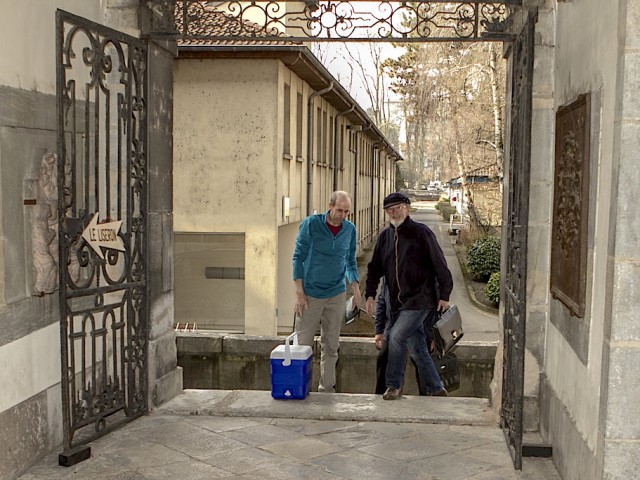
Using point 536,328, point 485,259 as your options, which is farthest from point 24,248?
point 485,259

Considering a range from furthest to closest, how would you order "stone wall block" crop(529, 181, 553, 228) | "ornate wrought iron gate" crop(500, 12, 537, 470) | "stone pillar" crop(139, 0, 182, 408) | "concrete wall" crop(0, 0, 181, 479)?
"stone pillar" crop(139, 0, 182, 408), "stone wall block" crop(529, 181, 553, 228), "ornate wrought iron gate" crop(500, 12, 537, 470), "concrete wall" crop(0, 0, 181, 479)

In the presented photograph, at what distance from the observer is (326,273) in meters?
8.09

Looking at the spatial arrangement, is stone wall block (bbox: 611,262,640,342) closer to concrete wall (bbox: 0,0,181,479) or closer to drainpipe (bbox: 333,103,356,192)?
concrete wall (bbox: 0,0,181,479)

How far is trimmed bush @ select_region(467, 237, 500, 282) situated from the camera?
2245 cm

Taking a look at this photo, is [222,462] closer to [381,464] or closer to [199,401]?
[381,464]

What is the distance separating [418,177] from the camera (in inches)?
4279

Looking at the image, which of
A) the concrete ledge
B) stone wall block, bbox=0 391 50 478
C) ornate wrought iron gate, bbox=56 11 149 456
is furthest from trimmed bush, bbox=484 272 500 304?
stone wall block, bbox=0 391 50 478

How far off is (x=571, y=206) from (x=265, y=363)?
22.7ft

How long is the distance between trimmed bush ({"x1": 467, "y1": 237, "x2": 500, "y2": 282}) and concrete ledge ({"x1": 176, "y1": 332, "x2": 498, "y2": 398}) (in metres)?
11.3

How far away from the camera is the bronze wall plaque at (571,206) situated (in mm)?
4750

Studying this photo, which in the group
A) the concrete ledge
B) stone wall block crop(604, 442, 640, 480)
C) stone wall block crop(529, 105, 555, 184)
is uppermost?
stone wall block crop(529, 105, 555, 184)

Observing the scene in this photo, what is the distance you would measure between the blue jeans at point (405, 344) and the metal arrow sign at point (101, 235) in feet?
8.88

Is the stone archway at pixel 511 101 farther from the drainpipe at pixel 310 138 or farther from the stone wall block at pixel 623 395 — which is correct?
the drainpipe at pixel 310 138

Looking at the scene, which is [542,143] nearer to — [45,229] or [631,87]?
[631,87]
